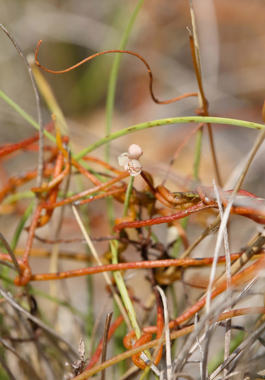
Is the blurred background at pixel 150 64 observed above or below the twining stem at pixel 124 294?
above

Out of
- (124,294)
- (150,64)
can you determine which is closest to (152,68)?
(150,64)

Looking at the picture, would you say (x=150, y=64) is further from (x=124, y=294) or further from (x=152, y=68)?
(x=124, y=294)

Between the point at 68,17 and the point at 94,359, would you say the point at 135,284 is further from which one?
the point at 68,17

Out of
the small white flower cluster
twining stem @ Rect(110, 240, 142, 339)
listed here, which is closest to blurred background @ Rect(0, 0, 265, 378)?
twining stem @ Rect(110, 240, 142, 339)

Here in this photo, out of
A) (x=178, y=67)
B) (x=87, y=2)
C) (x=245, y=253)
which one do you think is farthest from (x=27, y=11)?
(x=245, y=253)

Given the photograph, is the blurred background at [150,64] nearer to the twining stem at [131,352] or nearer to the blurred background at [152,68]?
the blurred background at [152,68]

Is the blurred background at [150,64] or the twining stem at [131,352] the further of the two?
the blurred background at [150,64]

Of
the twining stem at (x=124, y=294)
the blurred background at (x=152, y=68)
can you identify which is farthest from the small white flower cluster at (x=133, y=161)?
the blurred background at (x=152, y=68)
